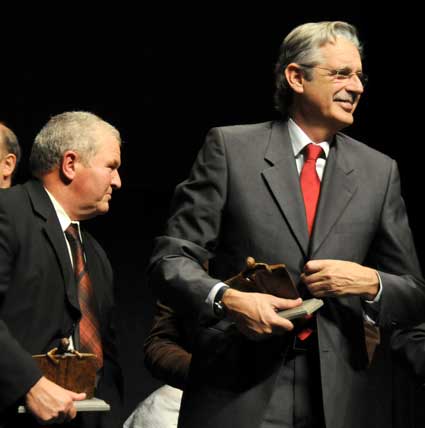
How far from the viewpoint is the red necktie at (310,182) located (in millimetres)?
2670

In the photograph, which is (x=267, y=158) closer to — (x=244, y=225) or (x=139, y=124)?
(x=244, y=225)

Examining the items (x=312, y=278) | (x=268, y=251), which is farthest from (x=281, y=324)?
(x=268, y=251)

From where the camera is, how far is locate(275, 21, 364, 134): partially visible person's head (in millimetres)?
2812

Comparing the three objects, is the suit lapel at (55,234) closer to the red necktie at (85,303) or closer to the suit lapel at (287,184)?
the red necktie at (85,303)

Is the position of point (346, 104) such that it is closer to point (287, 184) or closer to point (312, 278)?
point (287, 184)

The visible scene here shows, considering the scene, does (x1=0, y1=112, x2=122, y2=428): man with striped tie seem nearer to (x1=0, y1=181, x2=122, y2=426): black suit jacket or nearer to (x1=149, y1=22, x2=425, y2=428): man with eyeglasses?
(x1=0, y1=181, x2=122, y2=426): black suit jacket

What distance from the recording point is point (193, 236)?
2.63 metres

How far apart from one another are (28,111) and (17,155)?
649 millimetres

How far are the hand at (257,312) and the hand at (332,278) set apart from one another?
0.09 meters

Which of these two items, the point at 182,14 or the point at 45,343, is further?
the point at 182,14

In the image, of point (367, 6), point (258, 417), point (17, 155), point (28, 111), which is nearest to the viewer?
point (258, 417)

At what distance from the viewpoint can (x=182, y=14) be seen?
468 cm

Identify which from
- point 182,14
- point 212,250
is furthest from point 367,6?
point 212,250

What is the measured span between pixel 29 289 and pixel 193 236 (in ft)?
1.62
